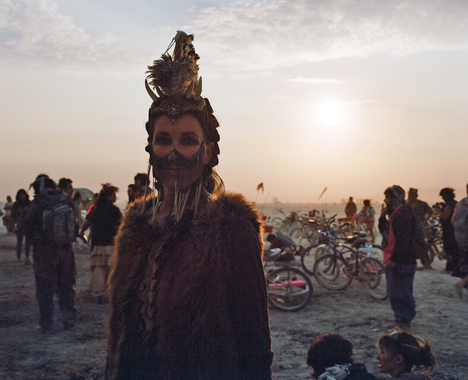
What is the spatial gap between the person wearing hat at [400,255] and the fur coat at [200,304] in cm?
477

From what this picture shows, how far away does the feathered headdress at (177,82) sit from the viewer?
5.69 ft

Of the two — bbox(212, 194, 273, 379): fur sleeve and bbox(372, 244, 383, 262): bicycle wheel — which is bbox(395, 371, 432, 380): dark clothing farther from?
bbox(372, 244, 383, 262): bicycle wheel

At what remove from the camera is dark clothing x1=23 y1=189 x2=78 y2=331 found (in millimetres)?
6234

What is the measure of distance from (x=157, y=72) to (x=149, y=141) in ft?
0.98

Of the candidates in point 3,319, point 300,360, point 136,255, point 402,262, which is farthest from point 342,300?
point 136,255

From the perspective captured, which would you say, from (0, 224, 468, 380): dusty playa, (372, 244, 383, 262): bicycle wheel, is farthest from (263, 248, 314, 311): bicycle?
(372, 244, 383, 262): bicycle wheel

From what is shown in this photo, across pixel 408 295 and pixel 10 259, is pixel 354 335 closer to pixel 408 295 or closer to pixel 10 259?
pixel 408 295

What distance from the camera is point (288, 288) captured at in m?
7.87

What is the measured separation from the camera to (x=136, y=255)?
180 centimetres

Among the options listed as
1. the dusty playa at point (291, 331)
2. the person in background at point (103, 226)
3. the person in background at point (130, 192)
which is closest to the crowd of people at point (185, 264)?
the dusty playa at point (291, 331)

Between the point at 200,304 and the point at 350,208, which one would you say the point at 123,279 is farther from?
the point at 350,208

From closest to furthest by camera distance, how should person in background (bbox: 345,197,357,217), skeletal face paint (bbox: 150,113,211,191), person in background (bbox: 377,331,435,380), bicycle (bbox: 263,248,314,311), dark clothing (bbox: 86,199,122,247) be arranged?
1. skeletal face paint (bbox: 150,113,211,191)
2. person in background (bbox: 377,331,435,380)
3. dark clothing (bbox: 86,199,122,247)
4. bicycle (bbox: 263,248,314,311)
5. person in background (bbox: 345,197,357,217)

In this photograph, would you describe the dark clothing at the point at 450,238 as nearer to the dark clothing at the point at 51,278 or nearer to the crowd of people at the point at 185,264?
the dark clothing at the point at 51,278

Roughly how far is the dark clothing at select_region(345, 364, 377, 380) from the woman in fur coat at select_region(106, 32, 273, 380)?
1867 mm
